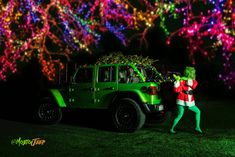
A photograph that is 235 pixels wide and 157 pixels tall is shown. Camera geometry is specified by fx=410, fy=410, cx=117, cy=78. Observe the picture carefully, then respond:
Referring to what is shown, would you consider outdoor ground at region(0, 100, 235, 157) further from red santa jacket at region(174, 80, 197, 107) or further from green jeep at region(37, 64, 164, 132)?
red santa jacket at region(174, 80, 197, 107)

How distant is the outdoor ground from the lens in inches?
305

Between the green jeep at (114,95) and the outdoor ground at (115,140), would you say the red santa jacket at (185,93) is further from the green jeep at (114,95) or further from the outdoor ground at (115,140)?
the outdoor ground at (115,140)

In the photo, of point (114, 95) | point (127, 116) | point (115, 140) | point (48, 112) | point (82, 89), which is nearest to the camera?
point (115, 140)

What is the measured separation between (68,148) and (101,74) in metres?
3.41

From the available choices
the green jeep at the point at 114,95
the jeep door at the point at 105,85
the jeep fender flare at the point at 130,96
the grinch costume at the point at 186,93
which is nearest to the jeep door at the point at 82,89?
the green jeep at the point at 114,95

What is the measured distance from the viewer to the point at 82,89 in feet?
38.0

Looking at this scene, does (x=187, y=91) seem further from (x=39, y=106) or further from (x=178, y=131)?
(x=39, y=106)

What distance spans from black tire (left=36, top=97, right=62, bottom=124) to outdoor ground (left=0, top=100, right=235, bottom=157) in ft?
0.89

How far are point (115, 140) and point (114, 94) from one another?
6.09 ft

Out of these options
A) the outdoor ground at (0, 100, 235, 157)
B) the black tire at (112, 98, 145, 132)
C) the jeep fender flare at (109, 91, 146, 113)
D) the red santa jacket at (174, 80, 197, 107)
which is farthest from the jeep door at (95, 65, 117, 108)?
the red santa jacket at (174, 80, 197, 107)

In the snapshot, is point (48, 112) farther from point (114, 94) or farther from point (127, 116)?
point (127, 116)

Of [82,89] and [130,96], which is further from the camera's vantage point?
[82,89]

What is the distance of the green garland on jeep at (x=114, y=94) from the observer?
33.9 feet

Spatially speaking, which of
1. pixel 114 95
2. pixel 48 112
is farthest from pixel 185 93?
pixel 48 112
